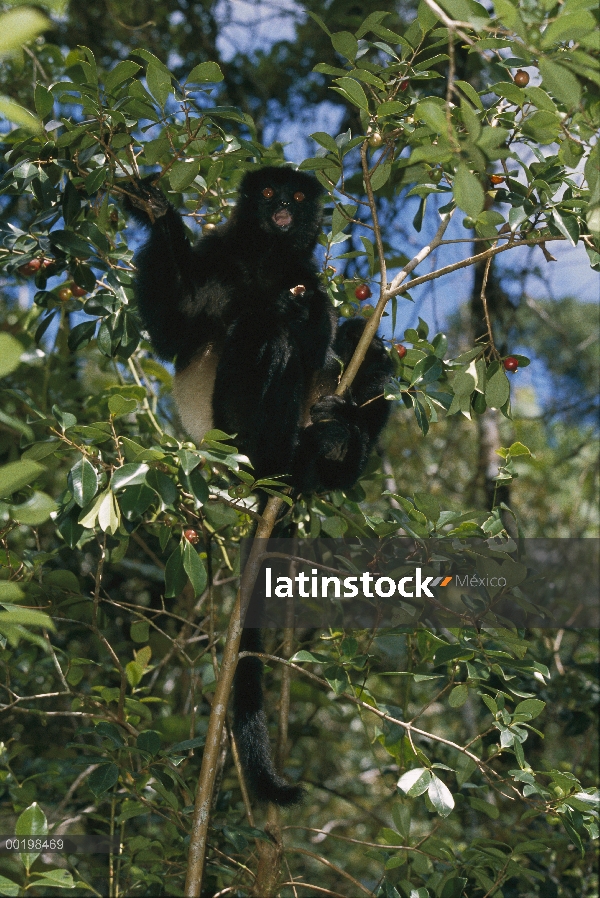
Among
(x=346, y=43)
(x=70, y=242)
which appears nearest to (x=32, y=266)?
(x=70, y=242)

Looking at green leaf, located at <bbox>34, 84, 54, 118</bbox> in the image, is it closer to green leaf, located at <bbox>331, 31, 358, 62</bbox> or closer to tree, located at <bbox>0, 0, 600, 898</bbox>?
tree, located at <bbox>0, 0, 600, 898</bbox>

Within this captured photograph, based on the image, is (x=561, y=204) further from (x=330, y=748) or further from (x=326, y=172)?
(x=330, y=748)

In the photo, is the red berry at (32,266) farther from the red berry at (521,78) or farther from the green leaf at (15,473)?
the green leaf at (15,473)

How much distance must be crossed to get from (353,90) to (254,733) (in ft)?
6.71

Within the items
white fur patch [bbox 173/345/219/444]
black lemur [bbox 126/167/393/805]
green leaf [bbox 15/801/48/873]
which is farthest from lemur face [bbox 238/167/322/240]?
green leaf [bbox 15/801/48/873]

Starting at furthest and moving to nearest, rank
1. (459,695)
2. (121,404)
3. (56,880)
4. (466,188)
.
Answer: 1. (459,695)
2. (121,404)
3. (56,880)
4. (466,188)

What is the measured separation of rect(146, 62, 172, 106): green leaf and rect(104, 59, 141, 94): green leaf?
0.09m

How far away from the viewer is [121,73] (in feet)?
7.94

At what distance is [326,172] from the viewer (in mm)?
2754

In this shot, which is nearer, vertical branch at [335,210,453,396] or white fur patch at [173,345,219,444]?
vertical branch at [335,210,453,396]

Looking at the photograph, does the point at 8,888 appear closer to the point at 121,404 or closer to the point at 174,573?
the point at 174,573

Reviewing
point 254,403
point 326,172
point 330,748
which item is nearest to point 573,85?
point 326,172

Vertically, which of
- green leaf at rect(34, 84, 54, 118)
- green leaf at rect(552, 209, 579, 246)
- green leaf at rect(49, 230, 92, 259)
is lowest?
green leaf at rect(49, 230, 92, 259)

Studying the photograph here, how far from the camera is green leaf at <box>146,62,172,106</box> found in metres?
2.32
